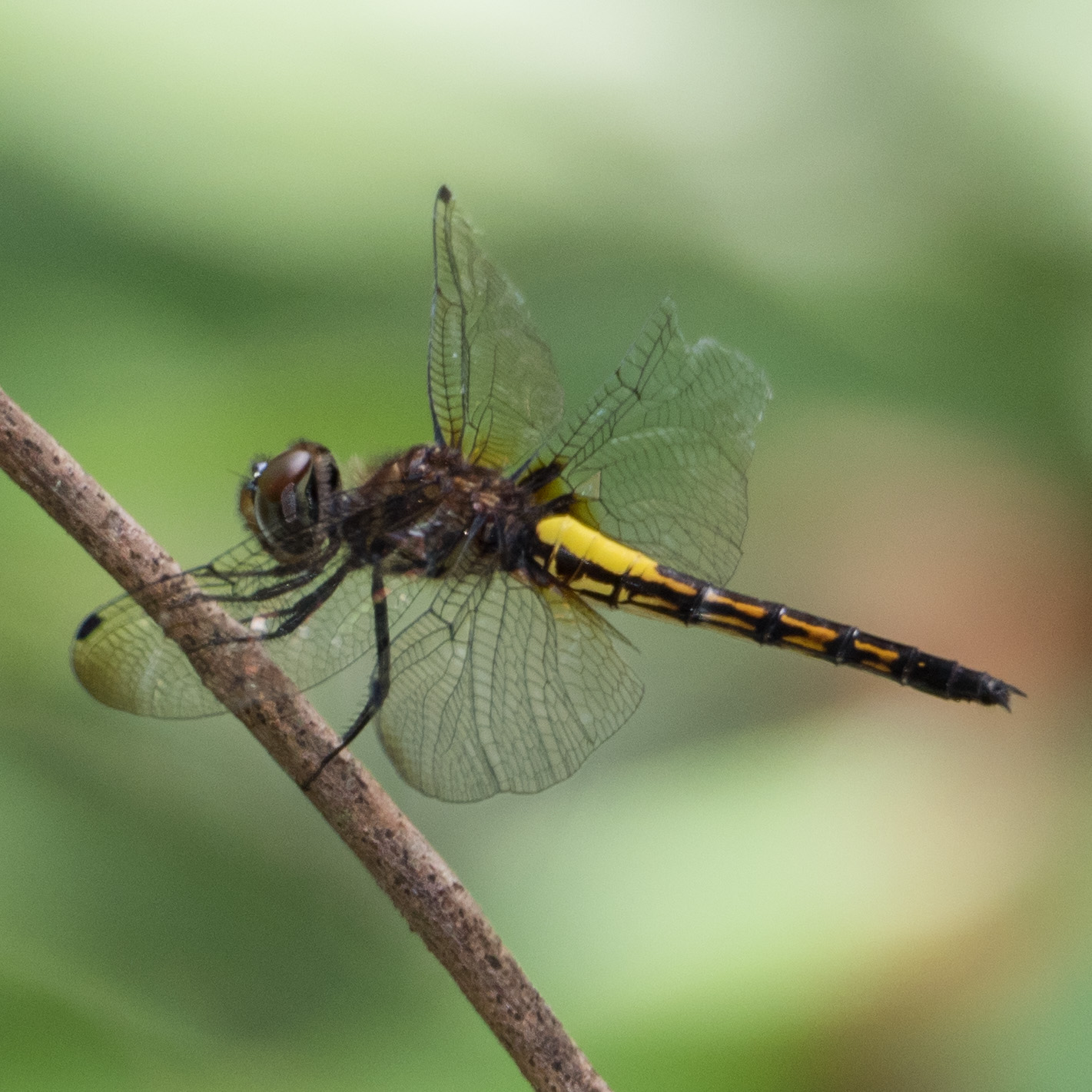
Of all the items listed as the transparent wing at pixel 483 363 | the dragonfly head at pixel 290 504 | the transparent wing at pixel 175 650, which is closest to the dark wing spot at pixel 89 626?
the transparent wing at pixel 175 650

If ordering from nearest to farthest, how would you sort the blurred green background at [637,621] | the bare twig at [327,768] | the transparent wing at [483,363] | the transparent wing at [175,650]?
the bare twig at [327,768] → the transparent wing at [175,650] → the transparent wing at [483,363] → the blurred green background at [637,621]

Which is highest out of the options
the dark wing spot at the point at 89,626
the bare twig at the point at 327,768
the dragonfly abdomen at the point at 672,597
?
the dragonfly abdomen at the point at 672,597

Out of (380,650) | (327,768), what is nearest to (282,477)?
(380,650)

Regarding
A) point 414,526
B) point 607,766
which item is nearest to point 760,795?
point 607,766

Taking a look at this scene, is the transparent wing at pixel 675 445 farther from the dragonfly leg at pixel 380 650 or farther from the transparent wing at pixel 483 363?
the dragonfly leg at pixel 380 650

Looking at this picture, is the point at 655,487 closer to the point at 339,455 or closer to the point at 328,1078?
the point at 339,455

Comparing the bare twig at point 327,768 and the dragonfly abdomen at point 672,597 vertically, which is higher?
the dragonfly abdomen at point 672,597

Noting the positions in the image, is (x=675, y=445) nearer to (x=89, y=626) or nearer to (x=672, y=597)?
(x=672, y=597)
